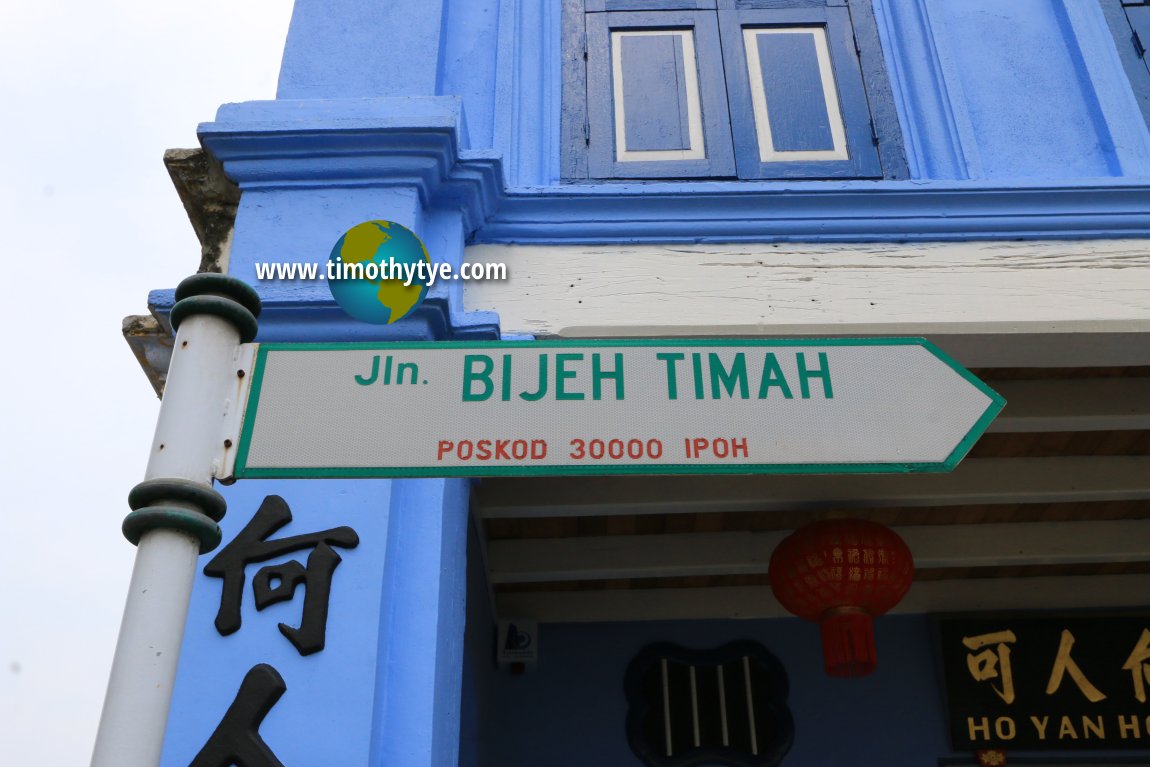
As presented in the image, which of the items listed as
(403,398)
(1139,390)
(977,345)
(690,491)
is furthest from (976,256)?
(403,398)

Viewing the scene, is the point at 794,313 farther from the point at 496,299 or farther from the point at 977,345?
the point at 496,299

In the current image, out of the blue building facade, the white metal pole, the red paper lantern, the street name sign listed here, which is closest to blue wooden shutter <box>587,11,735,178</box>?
the blue building facade

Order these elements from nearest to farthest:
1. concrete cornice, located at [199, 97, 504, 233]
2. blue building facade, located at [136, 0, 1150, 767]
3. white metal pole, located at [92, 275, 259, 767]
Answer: white metal pole, located at [92, 275, 259, 767]
blue building facade, located at [136, 0, 1150, 767]
concrete cornice, located at [199, 97, 504, 233]

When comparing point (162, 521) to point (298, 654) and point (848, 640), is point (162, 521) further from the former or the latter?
point (848, 640)

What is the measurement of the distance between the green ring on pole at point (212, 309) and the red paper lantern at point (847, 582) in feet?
9.21

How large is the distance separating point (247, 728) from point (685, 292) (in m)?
1.93

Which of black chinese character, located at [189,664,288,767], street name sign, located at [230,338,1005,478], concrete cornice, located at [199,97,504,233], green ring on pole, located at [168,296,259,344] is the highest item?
concrete cornice, located at [199,97,504,233]

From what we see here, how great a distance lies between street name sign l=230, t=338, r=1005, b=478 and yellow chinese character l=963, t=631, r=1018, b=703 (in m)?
3.33

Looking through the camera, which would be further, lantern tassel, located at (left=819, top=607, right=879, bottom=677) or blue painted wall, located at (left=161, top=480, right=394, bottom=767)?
lantern tassel, located at (left=819, top=607, right=879, bottom=677)

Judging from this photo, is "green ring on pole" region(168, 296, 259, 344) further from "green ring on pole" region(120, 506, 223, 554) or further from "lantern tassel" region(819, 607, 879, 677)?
"lantern tassel" region(819, 607, 879, 677)

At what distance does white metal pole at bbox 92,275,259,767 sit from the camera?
1.63m

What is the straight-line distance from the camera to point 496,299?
3688mm

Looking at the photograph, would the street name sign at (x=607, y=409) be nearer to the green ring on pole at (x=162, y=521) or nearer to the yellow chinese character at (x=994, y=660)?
the green ring on pole at (x=162, y=521)

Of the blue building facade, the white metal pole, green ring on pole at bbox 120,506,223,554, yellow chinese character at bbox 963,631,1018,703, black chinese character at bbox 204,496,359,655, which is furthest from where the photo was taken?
yellow chinese character at bbox 963,631,1018,703
